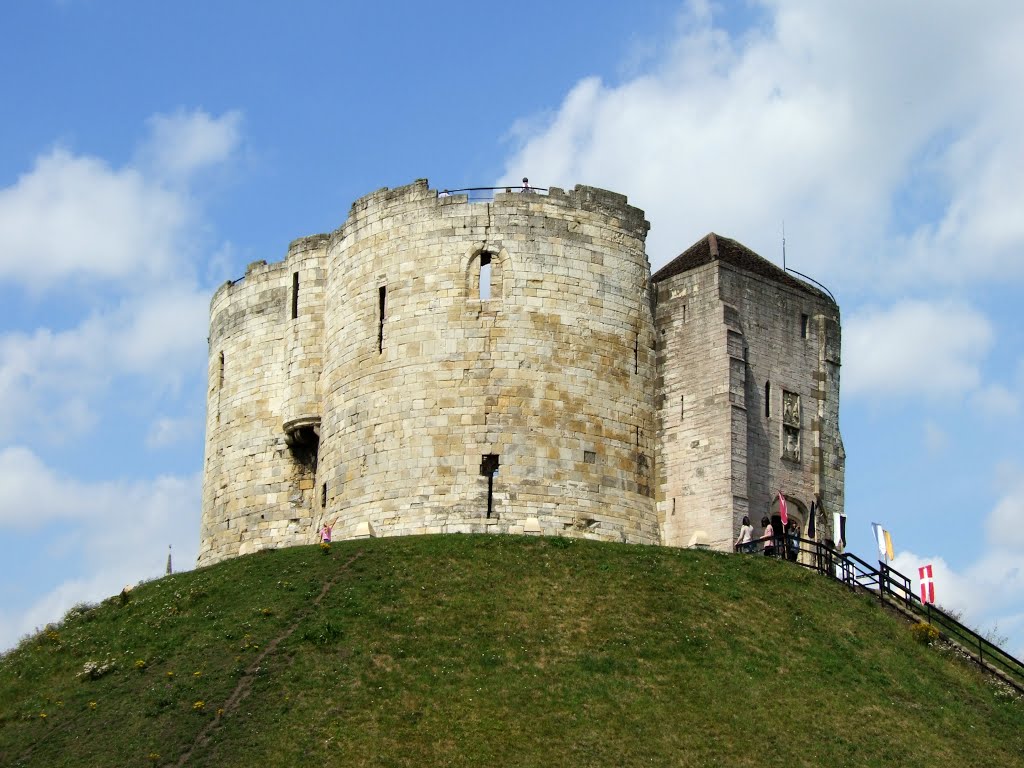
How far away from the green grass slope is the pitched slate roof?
942 cm

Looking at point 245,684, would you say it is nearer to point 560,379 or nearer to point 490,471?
point 490,471

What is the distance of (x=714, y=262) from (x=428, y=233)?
292 inches

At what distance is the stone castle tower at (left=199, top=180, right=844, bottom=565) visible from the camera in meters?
38.6

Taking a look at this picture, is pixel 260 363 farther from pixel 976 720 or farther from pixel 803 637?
pixel 976 720

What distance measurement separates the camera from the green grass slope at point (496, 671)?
27.7 metres

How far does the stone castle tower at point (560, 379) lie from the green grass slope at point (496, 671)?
8.89ft

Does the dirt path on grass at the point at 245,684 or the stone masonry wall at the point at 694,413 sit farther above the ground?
the stone masonry wall at the point at 694,413

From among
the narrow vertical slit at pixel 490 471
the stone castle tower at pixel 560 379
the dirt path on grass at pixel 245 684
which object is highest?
the stone castle tower at pixel 560 379

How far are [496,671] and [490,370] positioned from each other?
1082cm

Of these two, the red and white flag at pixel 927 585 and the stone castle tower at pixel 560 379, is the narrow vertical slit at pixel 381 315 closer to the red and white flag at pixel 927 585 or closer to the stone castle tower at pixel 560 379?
the stone castle tower at pixel 560 379

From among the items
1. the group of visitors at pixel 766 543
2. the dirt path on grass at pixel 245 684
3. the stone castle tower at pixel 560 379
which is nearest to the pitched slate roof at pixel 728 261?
the stone castle tower at pixel 560 379

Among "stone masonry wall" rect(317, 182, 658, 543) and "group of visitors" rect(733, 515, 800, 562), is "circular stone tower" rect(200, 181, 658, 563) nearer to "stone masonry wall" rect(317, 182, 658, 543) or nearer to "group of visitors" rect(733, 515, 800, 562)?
"stone masonry wall" rect(317, 182, 658, 543)

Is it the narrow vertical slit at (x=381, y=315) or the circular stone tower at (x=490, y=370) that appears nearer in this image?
the circular stone tower at (x=490, y=370)

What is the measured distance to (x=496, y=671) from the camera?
29.9 m
